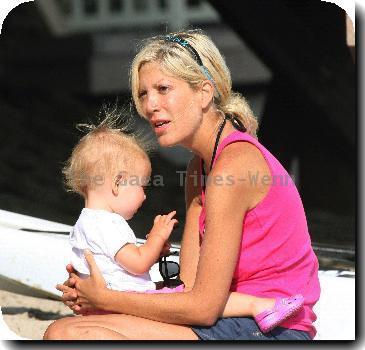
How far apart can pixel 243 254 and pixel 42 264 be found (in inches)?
54.1

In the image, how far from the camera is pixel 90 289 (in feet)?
7.32

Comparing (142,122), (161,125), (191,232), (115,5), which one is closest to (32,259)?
(191,232)

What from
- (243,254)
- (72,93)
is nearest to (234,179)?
(243,254)

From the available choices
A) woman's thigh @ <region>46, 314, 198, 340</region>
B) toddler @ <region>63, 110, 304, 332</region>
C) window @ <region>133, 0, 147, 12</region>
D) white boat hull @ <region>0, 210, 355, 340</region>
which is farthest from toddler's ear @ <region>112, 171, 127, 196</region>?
window @ <region>133, 0, 147, 12</region>

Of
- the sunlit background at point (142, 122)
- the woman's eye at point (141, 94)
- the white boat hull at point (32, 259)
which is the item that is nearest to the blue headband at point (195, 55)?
the woman's eye at point (141, 94)

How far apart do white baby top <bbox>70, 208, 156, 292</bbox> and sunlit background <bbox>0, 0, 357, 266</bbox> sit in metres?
0.62

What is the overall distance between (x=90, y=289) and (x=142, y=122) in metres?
6.74

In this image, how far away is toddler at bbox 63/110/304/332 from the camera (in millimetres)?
2184

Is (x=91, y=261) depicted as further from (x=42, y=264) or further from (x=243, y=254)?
(x=42, y=264)

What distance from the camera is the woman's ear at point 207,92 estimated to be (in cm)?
229

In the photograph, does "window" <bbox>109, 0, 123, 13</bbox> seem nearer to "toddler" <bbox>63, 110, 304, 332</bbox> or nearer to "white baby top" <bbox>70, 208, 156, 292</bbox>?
"toddler" <bbox>63, 110, 304, 332</bbox>

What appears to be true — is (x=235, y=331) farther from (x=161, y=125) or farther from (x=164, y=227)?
(x=161, y=125)

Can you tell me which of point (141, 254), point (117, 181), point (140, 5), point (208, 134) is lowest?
point (141, 254)

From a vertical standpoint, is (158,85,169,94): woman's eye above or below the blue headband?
below
